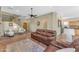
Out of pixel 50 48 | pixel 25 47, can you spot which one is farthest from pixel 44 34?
pixel 25 47

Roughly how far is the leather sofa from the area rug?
0.10m

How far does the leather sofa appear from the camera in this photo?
2.05 meters

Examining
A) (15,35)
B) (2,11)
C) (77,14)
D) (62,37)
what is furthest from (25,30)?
(77,14)

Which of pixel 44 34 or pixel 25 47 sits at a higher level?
pixel 44 34

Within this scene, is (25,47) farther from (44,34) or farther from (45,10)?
(45,10)

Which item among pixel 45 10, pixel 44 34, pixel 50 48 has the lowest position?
pixel 50 48

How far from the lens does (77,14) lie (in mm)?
2055

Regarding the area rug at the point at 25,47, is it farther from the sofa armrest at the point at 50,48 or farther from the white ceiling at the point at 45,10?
the white ceiling at the point at 45,10

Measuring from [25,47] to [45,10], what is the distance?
0.70 m

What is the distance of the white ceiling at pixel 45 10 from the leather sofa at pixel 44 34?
11.9 inches

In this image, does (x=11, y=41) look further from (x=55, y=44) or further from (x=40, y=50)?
(x=55, y=44)

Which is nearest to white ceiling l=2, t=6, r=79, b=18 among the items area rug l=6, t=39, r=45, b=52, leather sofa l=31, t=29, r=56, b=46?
leather sofa l=31, t=29, r=56, b=46

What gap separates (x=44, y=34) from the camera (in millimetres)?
2080
